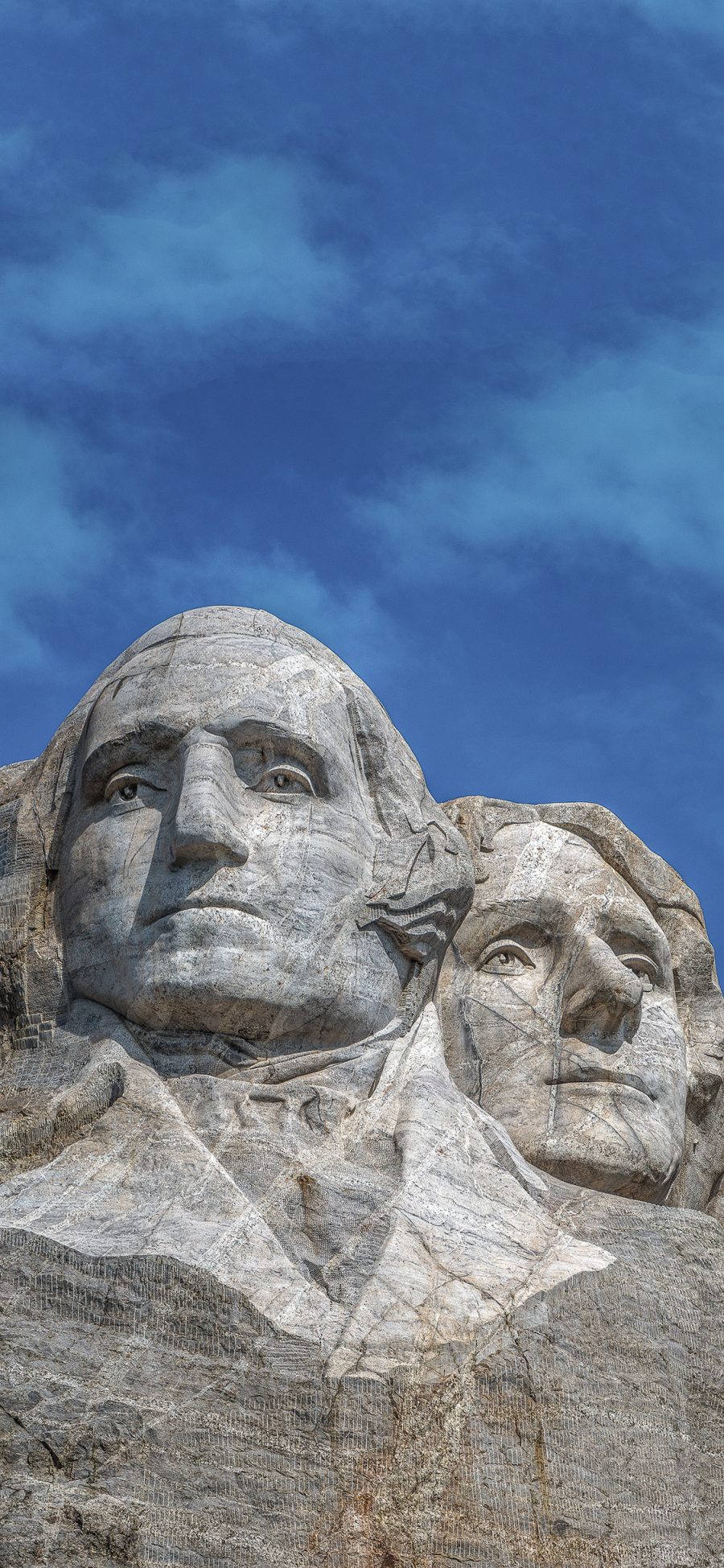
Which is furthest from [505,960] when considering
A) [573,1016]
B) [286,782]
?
[286,782]

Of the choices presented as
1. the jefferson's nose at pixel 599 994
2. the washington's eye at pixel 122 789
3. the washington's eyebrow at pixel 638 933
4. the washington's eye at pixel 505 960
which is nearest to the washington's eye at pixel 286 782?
the washington's eye at pixel 122 789

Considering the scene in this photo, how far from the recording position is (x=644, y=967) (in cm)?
1048

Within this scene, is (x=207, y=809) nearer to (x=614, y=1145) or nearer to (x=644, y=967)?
(x=614, y=1145)

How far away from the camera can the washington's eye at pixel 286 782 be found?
31.0 feet

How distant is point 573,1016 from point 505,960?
47 cm

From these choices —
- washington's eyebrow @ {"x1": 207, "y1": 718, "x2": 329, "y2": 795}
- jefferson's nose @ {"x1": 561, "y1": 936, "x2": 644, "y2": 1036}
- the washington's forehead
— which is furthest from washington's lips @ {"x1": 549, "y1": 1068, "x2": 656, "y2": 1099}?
the washington's forehead

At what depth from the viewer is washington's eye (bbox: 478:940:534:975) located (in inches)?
405

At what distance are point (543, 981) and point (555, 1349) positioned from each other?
8.58 feet

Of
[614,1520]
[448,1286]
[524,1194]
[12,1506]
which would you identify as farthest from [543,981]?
[12,1506]

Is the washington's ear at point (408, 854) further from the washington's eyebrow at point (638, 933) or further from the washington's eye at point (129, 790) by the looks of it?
the washington's eye at point (129, 790)

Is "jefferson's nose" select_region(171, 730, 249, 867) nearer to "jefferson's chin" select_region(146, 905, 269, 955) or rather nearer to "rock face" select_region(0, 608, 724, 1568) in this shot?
"rock face" select_region(0, 608, 724, 1568)

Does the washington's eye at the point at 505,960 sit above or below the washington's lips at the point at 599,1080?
above

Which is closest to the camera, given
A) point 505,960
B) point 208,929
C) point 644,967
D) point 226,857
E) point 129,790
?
point 208,929

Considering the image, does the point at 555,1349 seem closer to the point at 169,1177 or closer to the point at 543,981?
the point at 169,1177
